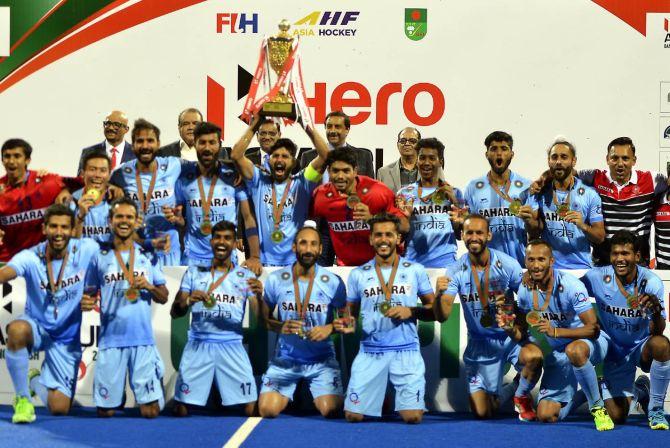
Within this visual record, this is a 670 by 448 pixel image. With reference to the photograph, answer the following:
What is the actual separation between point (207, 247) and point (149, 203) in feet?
2.02

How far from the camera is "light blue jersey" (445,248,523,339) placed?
8891 millimetres

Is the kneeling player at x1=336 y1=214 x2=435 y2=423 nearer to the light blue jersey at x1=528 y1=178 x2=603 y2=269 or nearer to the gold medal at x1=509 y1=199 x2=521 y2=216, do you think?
the gold medal at x1=509 y1=199 x2=521 y2=216

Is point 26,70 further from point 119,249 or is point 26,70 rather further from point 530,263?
point 530,263

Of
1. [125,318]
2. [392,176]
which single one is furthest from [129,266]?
[392,176]

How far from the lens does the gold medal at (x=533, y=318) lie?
8430mm

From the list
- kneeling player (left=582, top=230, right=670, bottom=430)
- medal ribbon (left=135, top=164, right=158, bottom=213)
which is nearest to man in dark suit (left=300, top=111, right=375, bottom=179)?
medal ribbon (left=135, top=164, right=158, bottom=213)

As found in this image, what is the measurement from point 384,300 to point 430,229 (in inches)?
49.1

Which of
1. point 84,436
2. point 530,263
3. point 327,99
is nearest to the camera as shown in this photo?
point 84,436

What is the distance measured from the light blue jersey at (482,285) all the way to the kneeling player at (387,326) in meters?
0.29

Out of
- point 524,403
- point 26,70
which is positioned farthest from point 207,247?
point 26,70

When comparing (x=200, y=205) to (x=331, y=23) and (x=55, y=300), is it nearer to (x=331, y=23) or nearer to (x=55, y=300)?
(x=55, y=300)

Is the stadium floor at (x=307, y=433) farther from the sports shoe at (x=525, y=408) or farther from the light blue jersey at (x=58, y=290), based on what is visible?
the light blue jersey at (x=58, y=290)

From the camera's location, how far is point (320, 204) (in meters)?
→ 9.56

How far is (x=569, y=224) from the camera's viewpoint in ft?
31.3
